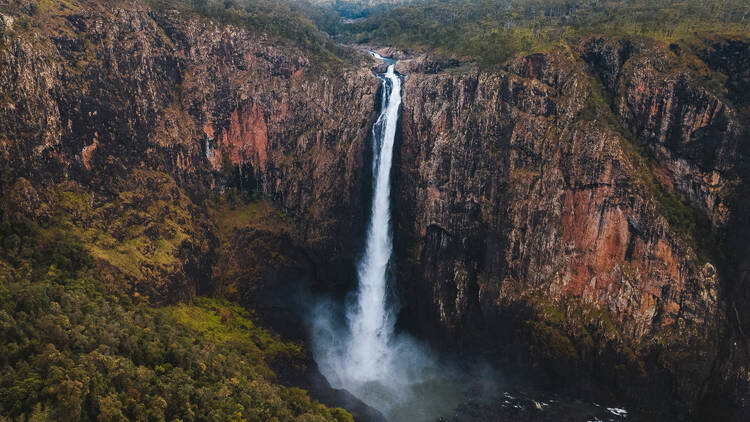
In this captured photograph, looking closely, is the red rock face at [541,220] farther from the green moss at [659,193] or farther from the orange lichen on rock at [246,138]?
the orange lichen on rock at [246,138]

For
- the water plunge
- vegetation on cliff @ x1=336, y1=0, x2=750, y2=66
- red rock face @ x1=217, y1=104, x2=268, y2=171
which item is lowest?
the water plunge

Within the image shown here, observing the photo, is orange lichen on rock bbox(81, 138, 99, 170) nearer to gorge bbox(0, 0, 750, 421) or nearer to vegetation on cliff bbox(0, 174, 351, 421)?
gorge bbox(0, 0, 750, 421)

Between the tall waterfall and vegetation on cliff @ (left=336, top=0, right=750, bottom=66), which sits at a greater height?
vegetation on cliff @ (left=336, top=0, right=750, bottom=66)

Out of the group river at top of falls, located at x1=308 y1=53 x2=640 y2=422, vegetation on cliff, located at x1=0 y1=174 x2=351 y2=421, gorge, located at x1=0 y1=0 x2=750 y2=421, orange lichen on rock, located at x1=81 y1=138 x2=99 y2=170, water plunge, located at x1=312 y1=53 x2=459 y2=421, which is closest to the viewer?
vegetation on cliff, located at x1=0 y1=174 x2=351 y2=421

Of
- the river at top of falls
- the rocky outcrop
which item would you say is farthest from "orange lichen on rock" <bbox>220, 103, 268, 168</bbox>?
the river at top of falls

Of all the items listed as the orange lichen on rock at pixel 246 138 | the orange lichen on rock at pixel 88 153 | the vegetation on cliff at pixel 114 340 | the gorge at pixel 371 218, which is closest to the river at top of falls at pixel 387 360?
the gorge at pixel 371 218

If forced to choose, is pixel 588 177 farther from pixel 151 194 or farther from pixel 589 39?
pixel 151 194

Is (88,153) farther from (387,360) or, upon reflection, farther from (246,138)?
(387,360)

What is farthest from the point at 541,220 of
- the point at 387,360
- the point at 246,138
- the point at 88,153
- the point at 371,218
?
the point at 88,153
